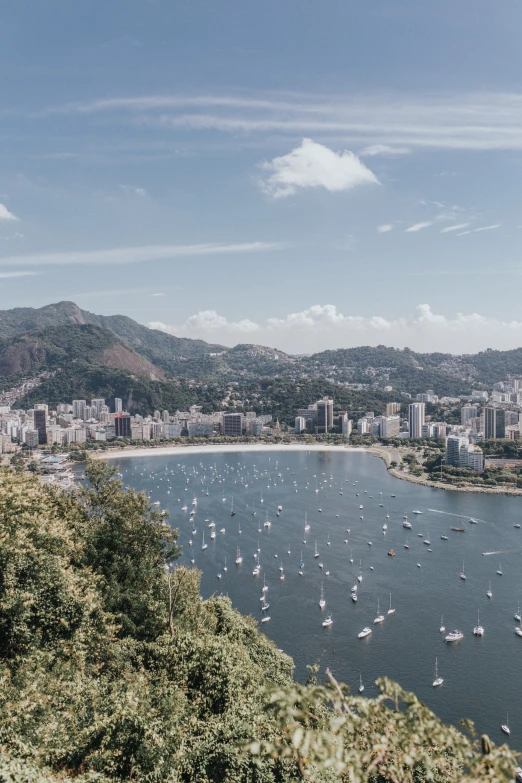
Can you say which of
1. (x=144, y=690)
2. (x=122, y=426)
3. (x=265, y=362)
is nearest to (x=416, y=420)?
(x=122, y=426)

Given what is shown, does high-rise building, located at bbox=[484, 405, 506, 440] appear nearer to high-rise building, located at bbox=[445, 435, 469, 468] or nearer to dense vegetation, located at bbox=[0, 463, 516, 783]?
high-rise building, located at bbox=[445, 435, 469, 468]

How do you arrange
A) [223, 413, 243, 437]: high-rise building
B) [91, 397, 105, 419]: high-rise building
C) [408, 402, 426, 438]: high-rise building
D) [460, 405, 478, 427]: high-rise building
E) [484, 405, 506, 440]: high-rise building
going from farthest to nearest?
[91, 397, 105, 419]: high-rise building < [223, 413, 243, 437]: high-rise building < [460, 405, 478, 427]: high-rise building < [408, 402, 426, 438]: high-rise building < [484, 405, 506, 440]: high-rise building

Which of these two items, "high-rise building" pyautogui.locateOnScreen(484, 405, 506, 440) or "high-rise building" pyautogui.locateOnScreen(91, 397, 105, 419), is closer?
"high-rise building" pyautogui.locateOnScreen(484, 405, 506, 440)

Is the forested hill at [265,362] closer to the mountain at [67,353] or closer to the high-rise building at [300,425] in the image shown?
the mountain at [67,353]

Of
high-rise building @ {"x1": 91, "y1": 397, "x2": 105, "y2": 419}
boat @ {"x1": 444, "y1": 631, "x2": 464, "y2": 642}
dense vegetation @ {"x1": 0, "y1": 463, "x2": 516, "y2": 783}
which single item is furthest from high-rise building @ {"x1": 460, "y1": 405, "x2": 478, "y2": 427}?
dense vegetation @ {"x1": 0, "y1": 463, "x2": 516, "y2": 783}

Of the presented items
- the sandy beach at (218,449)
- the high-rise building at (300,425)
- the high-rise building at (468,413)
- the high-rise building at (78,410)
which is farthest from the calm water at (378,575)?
the high-rise building at (78,410)
